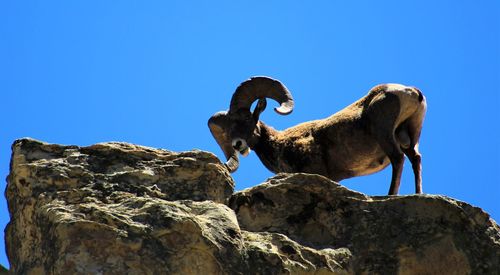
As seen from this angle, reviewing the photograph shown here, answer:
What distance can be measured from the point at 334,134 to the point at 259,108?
1.65m

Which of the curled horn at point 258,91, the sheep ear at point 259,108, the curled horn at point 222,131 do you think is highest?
the curled horn at point 258,91

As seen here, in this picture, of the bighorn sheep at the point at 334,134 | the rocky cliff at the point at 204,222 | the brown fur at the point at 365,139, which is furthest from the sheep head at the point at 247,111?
the rocky cliff at the point at 204,222

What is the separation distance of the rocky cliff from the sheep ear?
5.53 metres

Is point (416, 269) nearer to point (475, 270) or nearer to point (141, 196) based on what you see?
point (475, 270)

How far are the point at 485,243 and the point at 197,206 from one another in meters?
2.44

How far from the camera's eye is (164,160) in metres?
9.01

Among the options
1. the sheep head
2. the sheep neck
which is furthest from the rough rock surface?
the sheep head

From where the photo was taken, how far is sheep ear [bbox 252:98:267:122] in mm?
14805

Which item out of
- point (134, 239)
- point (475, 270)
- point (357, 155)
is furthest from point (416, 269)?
point (357, 155)

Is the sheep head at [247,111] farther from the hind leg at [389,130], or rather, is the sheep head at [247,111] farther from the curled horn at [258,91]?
the hind leg at [389,130]

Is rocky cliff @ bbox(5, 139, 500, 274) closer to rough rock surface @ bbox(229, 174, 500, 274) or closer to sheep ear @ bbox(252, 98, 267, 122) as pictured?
rough rock surface @ bbox(229, 174, 500, 274)

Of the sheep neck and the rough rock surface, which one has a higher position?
the sheep neck

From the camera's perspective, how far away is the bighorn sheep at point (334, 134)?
42.7 feet

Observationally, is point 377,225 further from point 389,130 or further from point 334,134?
point 334,134
